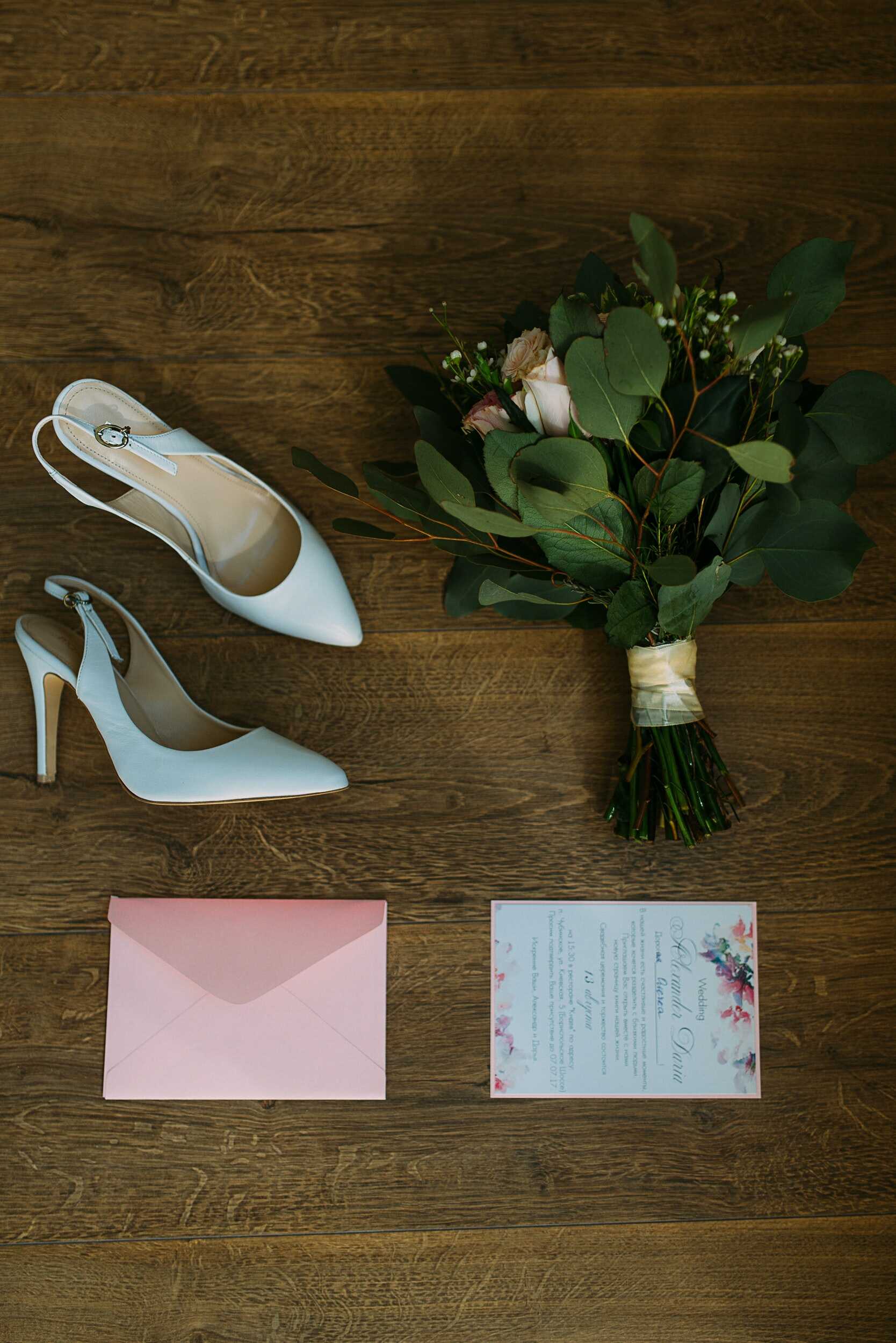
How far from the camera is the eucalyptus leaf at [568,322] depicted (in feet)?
2.45

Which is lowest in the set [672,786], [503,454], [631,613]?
[672,786]

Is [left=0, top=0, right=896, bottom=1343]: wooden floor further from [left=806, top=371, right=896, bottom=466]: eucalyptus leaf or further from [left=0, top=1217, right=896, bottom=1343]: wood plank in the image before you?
[left=806, top=371, right=896, bottom=466]: eucalyptus leaf

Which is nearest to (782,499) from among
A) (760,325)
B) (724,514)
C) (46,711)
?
(724,514)

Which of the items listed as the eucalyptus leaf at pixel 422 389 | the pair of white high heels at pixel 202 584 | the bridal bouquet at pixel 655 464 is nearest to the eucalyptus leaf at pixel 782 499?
the bridal bouquet at pixel 655 464

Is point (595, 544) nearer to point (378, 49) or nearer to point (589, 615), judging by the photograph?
point (589, 615)

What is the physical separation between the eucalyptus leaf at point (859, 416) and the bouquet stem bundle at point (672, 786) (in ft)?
0.97

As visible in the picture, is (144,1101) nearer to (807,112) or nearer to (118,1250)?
(118,1250)

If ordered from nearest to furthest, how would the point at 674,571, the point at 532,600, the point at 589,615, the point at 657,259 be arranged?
the point at 657,259 → the point at 674,571 → the point at 532,600 → the point at 589,615

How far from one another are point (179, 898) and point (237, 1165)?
288mm

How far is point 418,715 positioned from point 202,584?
285mm

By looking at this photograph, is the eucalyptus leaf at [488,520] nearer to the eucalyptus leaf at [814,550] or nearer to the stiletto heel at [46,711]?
the eucalyptus leaf at [814,550]

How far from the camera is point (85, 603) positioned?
964 millimetres

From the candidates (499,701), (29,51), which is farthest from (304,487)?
(29,51)

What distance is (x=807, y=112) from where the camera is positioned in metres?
1.05
